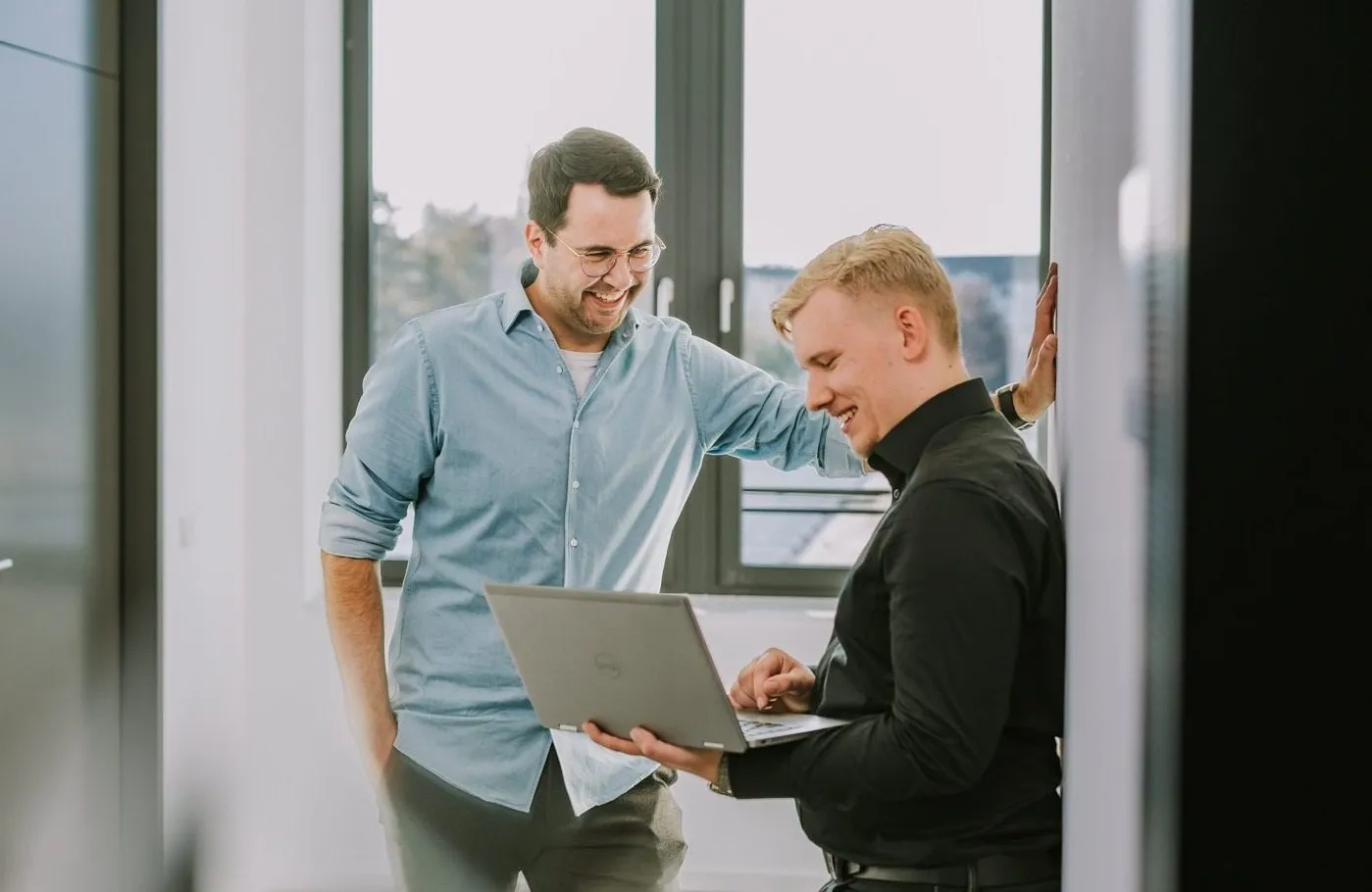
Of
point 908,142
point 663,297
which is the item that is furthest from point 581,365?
point 908,142

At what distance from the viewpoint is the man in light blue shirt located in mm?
1771

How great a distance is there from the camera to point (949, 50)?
2891 mm

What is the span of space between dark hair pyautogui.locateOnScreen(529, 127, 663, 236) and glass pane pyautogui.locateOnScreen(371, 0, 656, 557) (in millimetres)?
1177

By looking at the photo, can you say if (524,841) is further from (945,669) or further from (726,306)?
(726,306)

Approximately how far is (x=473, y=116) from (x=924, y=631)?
7.63ft

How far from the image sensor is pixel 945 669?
1.02 meters

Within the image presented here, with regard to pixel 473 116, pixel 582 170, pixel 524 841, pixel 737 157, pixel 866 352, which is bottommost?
pixel 524 841

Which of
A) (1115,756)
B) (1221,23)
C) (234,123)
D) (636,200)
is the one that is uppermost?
(234,123)

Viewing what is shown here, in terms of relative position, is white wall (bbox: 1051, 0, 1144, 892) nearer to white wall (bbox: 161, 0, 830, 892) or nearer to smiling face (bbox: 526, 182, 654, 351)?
smiling face (bbox: 526, 182, 654, 351)

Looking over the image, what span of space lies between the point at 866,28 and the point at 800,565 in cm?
128

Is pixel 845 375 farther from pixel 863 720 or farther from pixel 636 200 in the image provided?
pixel 636 200

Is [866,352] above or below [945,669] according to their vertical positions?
above

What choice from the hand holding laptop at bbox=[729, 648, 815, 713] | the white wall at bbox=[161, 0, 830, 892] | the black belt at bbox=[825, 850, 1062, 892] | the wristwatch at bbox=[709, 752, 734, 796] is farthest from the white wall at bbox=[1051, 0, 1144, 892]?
the white wall at bbox=[161, 0, 830, 892]

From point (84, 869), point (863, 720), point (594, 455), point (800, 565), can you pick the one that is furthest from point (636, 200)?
point (84, 869)
